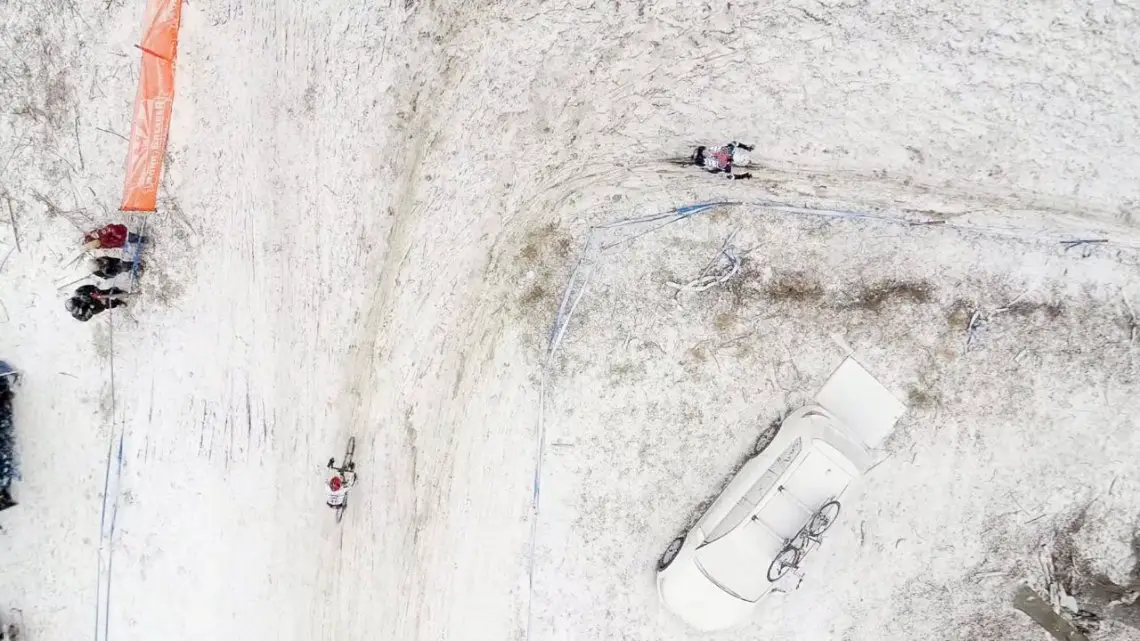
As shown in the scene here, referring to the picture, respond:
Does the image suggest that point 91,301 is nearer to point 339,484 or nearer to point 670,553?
point 339,484

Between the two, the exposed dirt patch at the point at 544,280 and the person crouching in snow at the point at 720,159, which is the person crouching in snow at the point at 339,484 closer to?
the exposed dirt patch at the point at 544,280

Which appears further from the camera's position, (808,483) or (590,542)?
(590,542)

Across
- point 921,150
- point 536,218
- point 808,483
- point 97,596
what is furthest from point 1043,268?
point 97,596

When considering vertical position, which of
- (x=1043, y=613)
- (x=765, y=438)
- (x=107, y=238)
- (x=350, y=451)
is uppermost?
(x=107, y=238)

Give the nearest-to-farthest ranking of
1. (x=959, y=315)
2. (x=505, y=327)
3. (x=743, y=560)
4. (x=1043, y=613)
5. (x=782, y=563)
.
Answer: (x=743, y=560)
(x=782, y=563)
(x=959, y=315)
(x=1043, y=613)
(x=505, y=327)

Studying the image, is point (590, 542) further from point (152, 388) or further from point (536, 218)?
point (152, 388)

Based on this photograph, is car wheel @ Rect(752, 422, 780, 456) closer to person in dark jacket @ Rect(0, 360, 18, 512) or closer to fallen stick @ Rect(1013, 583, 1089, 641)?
fallen stick @ Rect(1013, 583, 1089, 641)

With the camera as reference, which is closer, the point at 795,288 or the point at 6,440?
the point at 6,440

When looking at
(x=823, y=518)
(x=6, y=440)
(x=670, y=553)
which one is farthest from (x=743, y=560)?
(x=6, y=440)
